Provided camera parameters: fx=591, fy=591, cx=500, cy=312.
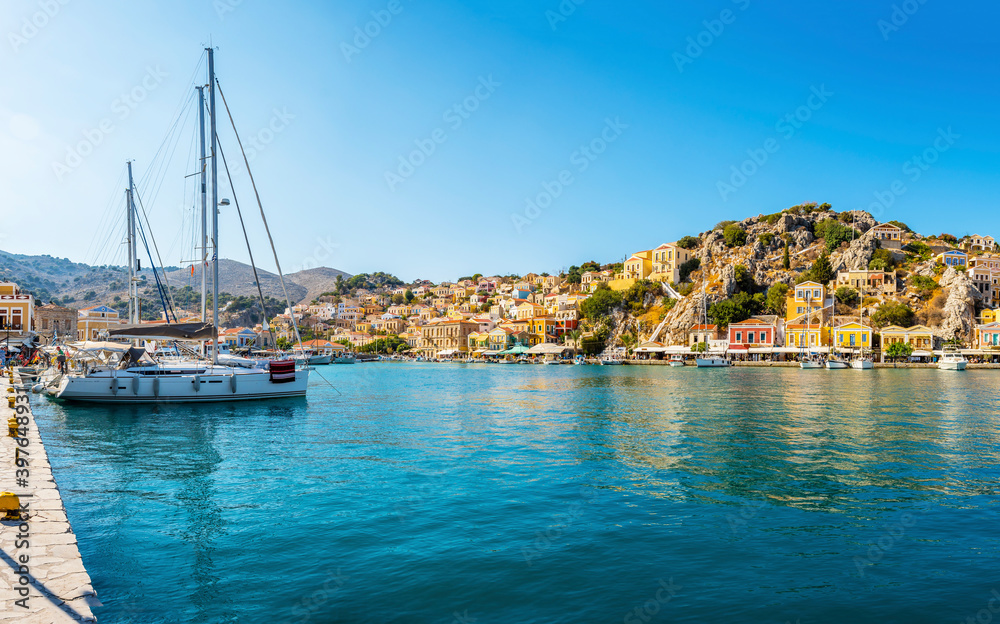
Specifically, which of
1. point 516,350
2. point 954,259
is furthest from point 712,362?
point 954,259

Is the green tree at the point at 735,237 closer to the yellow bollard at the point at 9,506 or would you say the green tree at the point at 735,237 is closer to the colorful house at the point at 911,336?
the colorful house at the point at 911,336

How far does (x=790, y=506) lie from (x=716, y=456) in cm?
410

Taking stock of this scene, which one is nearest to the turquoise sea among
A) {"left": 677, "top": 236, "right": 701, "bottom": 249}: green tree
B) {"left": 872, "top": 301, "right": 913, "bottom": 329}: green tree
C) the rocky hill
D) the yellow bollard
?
the yellow bollard

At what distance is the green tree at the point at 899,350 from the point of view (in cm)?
6944

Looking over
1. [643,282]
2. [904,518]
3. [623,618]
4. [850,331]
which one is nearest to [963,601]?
[904,518]

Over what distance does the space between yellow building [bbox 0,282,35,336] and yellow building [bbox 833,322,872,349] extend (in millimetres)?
84407

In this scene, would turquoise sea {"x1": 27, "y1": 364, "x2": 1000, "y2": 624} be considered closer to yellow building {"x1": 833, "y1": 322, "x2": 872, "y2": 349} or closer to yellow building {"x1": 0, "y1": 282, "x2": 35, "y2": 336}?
yellow building {"x1": 0, "y1": 282, "x2": 35, "y2": 336}

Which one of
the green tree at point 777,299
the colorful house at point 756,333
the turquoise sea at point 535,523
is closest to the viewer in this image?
the turquoise sea at point 535,523

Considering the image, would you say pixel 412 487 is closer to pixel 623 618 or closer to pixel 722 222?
pixel 623 618

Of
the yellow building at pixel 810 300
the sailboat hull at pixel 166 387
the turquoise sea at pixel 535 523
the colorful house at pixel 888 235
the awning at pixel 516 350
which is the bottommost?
the awning at pixel 516 350

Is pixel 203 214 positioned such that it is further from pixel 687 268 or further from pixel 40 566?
pixel 687 268

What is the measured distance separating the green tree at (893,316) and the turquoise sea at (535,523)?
2728 inches

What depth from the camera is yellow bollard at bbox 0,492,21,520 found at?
6465 millimetres

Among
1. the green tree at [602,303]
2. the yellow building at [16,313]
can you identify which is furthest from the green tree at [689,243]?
the yellow building at [16,313]
